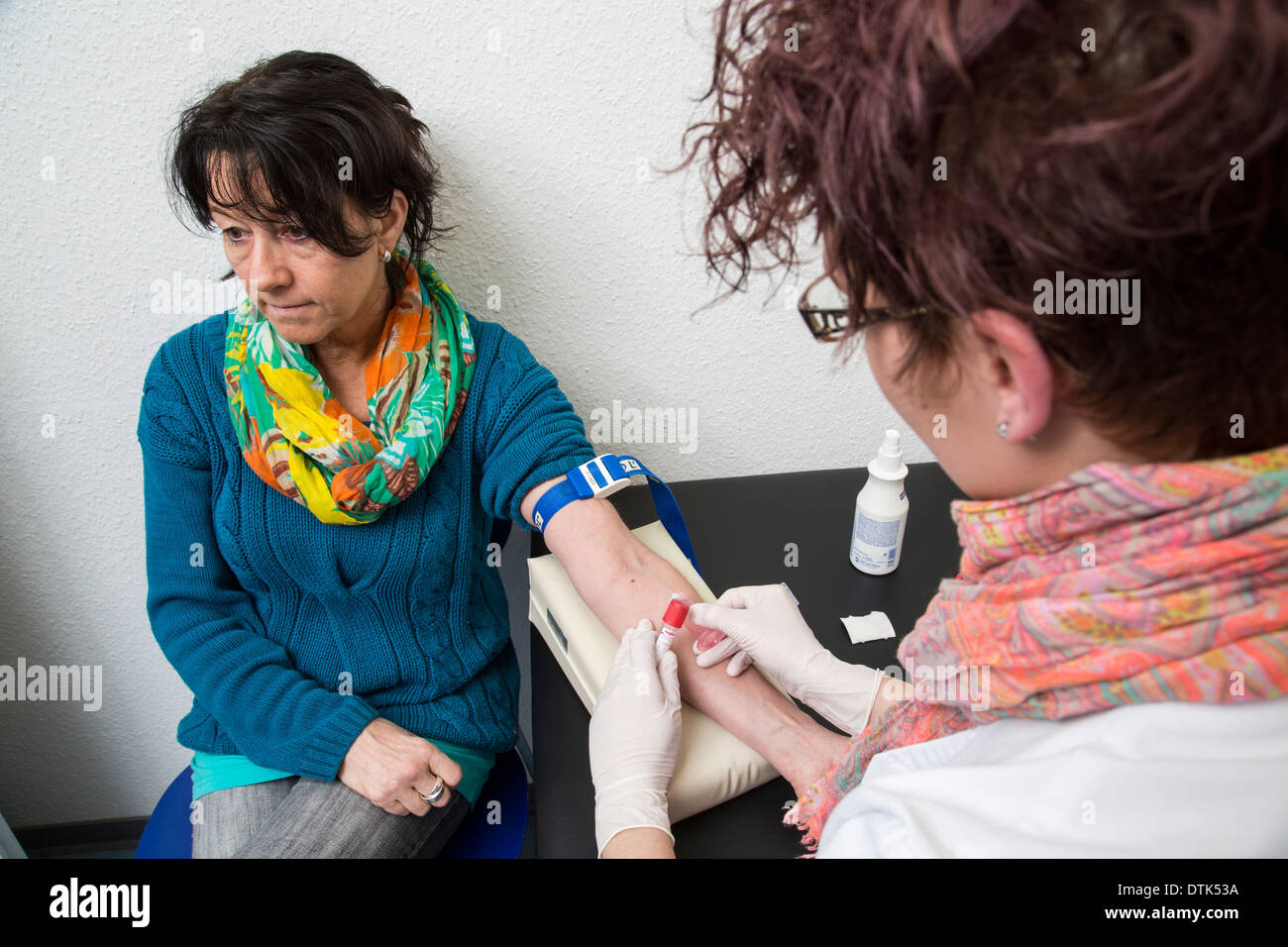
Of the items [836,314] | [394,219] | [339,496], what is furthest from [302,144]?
[836,314]

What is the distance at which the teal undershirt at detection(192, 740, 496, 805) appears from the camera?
121cm

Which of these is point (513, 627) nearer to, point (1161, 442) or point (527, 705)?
point (527, 705)

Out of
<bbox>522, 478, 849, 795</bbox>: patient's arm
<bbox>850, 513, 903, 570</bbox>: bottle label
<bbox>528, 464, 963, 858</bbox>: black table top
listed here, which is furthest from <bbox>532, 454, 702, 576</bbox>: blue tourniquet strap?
<bbox>850, 513, 903, 570</bbox>: bottle label

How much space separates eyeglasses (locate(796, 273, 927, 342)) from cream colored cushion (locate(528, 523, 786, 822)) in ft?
1.76

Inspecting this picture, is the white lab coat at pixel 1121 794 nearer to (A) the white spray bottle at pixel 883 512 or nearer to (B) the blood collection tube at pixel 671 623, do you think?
(B) the blood collection tube at pixel 671 623

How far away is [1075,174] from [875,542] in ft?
2.60

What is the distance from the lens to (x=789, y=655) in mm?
1048

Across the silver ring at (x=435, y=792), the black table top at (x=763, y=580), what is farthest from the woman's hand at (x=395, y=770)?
the black table top at (x=763, y=580)

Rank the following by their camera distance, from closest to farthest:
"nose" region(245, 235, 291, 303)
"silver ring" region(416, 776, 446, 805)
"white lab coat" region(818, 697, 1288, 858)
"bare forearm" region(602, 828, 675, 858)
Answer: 1. "white lab coat" region(818, 697, 1288, 858)
2. "bare forearm" region(602, 828, 675, 858)
3. "nose" region(245, 235, 291, 303)
4. "silver ring" region(416, 776, 446, 805)

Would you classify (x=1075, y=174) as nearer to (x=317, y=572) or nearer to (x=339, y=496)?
(x=339, y=496)

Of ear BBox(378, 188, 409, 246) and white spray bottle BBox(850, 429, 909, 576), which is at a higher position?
ear BBox(378, 188, 409, 246)

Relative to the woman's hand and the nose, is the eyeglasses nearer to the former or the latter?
the nose
